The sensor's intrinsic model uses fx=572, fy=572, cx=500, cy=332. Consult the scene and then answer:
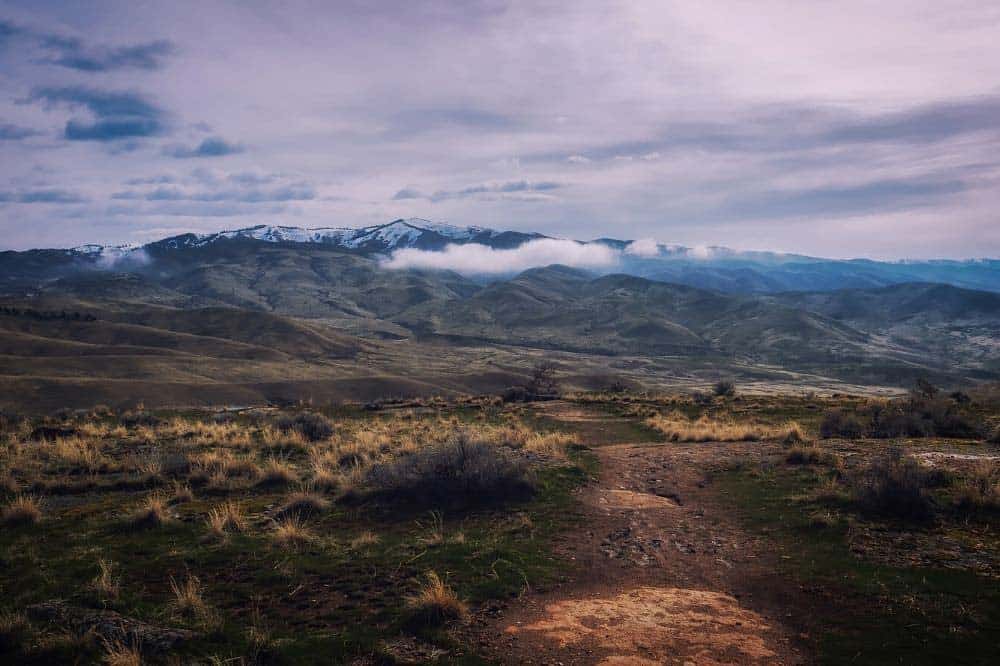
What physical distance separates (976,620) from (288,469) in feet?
46.8

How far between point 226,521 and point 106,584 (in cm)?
301

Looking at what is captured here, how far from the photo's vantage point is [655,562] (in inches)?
382

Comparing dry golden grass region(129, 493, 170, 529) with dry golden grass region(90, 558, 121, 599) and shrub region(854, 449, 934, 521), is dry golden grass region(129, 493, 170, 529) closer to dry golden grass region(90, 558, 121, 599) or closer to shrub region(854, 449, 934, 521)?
dry golden grass region(90, 558, 121, 599)

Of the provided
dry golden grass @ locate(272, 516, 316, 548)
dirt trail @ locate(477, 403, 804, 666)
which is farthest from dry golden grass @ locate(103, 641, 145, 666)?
dirt trail @ locate(477, 403, 804, 666)

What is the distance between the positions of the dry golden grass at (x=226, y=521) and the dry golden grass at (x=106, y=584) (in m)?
1.84

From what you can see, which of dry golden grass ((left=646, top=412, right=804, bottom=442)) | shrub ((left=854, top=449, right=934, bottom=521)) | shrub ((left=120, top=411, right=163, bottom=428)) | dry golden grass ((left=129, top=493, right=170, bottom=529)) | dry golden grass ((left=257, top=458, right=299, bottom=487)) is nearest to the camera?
shrub ((left=854, top=449, right=934, bottom=521))

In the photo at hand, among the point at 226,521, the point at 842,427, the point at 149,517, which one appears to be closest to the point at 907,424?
the point at 842,427

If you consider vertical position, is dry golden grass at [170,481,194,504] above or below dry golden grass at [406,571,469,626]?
below

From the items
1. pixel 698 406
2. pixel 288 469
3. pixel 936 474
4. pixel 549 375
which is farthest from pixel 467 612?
pixel 549 375

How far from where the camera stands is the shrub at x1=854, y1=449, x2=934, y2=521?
10703 mm

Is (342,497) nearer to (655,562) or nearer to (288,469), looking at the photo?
(288,469)

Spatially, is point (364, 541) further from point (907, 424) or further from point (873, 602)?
point (907, 424)

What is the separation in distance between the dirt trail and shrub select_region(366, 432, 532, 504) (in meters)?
1.86

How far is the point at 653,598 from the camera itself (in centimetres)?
834
